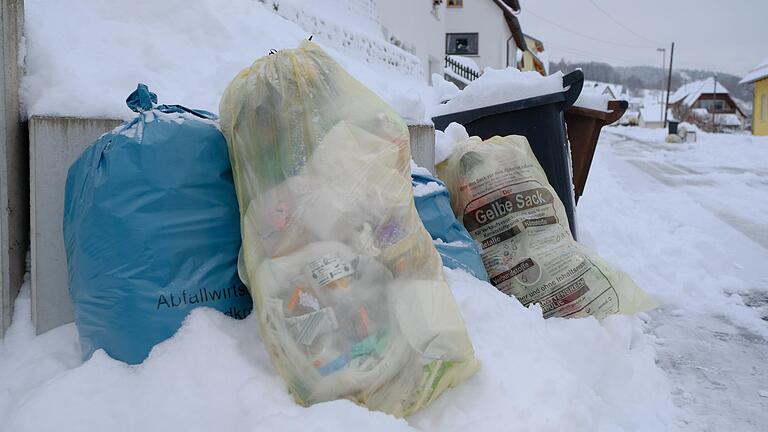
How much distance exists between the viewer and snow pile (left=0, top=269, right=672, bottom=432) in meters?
1.50

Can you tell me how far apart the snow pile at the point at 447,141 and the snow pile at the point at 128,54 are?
0.24m

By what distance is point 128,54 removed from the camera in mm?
2492

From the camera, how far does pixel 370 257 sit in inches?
63.9

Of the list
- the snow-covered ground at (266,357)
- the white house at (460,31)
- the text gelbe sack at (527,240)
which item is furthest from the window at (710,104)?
the text gelbe sack at (527,240)

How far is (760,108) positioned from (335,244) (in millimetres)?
33632

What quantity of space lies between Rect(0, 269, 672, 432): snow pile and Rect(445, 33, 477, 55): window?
72.3 ft

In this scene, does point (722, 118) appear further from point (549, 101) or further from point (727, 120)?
point (549, 101)

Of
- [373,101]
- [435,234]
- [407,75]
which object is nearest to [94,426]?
[373,101]

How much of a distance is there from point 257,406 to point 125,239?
60cm

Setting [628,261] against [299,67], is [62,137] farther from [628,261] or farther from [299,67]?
[628,261]

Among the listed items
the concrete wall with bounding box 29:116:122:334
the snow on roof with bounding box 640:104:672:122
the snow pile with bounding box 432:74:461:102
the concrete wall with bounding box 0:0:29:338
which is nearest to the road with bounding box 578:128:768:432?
the snow pile with bounding box 432:74:461:102

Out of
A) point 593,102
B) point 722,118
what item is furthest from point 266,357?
point 722,118

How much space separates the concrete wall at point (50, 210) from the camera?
1.99 m

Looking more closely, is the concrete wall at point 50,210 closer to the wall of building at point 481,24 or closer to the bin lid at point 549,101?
the bin lid at point 549,101
